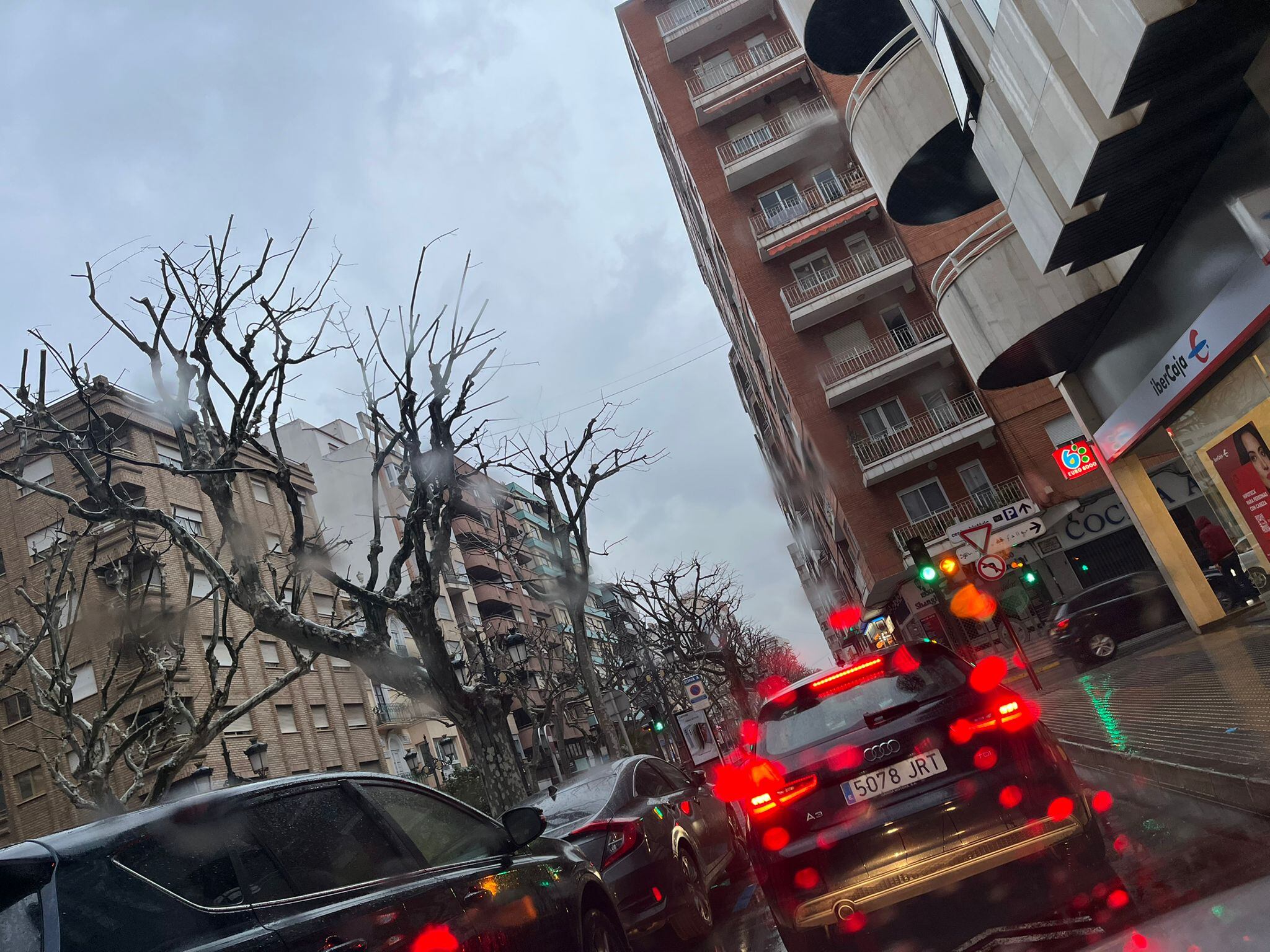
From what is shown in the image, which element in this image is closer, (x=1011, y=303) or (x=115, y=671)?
(x=1011, y=303)

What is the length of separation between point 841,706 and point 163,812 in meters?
3.48

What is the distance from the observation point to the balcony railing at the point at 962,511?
32.9 m

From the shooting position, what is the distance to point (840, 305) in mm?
35031

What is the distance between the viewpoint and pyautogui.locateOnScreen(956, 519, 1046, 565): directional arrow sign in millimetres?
14898

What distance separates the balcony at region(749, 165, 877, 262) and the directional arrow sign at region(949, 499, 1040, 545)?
871 inches

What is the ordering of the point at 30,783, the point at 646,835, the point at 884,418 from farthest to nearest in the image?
the point at 884,418, the point at 30,783, the point at 646,835

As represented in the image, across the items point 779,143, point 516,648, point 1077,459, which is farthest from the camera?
point 779,143

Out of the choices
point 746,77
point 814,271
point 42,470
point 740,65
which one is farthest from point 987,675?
point 42,470

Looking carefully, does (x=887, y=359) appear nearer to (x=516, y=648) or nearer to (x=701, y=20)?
(x=701, y=20)

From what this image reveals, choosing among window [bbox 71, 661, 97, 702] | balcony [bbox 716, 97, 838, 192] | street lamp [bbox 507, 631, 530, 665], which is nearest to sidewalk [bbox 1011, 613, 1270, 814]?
street lamp [bbox 507, 631, 530, 665]

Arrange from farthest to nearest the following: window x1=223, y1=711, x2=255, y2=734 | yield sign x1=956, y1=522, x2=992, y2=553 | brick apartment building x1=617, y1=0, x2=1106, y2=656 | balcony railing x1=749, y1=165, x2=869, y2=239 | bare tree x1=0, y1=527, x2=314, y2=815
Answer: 1. balcony railing x1=749, y1=165, x2=869, y2=239
2. window x1=223, y1=711, x2=255, y2=734
3. brick apartment building x1=617, y1=0, x2=1106, y2=656
4. bare tree x1=0, y1=527, x2=314, y2=815
5. yield sign x1=956, y1=522, x2=992, y2=553

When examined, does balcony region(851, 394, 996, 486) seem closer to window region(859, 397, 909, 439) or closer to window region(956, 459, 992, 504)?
window region(859, 397, 909, 439)

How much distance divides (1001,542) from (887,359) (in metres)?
19.9

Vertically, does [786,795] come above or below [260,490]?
below
